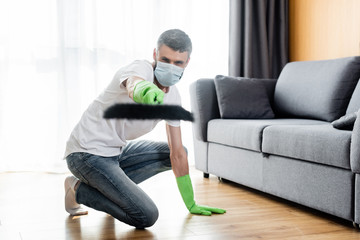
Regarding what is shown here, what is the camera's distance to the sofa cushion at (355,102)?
260 cm

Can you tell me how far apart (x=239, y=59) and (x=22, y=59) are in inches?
72.6

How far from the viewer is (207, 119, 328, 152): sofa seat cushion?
254cm

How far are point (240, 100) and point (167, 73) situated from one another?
1584mm

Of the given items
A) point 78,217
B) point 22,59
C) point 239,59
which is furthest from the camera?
point 239,59

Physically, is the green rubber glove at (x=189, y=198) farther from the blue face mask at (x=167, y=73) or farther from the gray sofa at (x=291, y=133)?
the blue face mask at (x=167, y=73)

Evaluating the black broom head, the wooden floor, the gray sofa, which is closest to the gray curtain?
the gray sofa

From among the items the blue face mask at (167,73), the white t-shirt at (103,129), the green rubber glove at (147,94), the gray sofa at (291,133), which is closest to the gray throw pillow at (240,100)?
the gray sofa at (291,133)

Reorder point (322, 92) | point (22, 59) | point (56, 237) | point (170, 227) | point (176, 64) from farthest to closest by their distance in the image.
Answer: point (22, 59)
point (322, 92)
point (170, 227)
point (56, 237)
point (176, 64)

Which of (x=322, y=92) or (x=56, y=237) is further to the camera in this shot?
(x=322, y=92)

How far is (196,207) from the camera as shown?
83.0 inches

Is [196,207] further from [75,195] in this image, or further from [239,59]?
[239,59]

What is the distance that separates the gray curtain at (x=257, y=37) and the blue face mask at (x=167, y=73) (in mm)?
2388

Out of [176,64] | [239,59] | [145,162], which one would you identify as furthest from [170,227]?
[239,59]

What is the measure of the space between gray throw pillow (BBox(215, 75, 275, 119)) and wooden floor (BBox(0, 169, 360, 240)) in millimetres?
589
